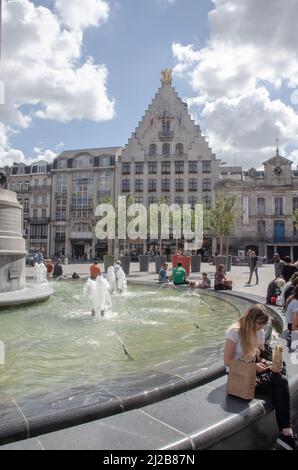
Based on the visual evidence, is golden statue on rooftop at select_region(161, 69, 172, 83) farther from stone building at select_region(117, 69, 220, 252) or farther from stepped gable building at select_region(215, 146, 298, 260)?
stepped gable building at select_region(215, 146, 298, 260)

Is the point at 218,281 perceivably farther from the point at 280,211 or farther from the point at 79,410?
the point at 280,211

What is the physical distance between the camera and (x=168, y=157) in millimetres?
56906

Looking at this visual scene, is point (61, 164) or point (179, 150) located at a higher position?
point (179, 150)

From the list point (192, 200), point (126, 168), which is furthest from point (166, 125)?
point (192, 200)

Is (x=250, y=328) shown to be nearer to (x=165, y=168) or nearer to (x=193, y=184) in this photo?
(x=193, y=184)

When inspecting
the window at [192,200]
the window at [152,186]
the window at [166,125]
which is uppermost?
the window at [166,125]

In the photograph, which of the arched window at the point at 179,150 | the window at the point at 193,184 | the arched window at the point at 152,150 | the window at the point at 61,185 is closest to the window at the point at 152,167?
the arched window at the point at 152,150

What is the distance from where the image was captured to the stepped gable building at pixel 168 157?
2207 inches

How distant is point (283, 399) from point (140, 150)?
56.1m

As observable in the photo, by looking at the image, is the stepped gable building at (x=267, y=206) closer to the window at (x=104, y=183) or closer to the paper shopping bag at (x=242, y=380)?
the window at (x=104, y=183)

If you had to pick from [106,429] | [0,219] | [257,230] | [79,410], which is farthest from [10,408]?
[257,230]

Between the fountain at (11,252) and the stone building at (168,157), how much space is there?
1740 inches

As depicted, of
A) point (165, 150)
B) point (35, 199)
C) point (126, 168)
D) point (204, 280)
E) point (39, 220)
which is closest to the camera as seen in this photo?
point (204, 280)

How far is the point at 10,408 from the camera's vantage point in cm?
340
